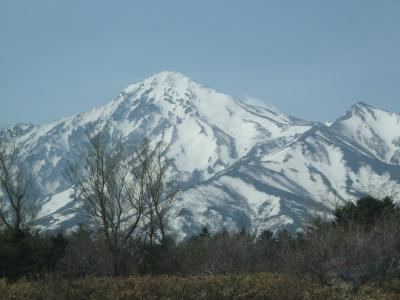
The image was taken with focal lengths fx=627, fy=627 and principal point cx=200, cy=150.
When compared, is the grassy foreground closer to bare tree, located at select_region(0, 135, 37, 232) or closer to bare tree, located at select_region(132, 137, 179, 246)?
bare tree, located at select_region(132, 137, 179, 246)

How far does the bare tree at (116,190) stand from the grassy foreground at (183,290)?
1773 centimetres

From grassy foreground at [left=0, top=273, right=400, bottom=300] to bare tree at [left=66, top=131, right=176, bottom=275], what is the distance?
17.7 m

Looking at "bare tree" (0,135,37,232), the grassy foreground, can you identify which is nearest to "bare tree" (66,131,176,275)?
"bare tree" (0,135,37,232)

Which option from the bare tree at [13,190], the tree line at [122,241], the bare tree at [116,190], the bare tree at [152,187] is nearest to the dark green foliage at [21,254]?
the tree line at [122,241]

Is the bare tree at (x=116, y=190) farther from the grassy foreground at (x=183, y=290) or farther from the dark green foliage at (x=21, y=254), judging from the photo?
the grassy foreground at (x=183, y=290)

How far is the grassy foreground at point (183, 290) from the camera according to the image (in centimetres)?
1311

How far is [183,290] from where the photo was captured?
13.5m

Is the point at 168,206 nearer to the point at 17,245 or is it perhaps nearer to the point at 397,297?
the point at 17,245

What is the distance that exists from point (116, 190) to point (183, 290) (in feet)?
84.7

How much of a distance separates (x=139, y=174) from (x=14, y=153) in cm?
1355

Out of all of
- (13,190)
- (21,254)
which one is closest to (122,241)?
(21,254)

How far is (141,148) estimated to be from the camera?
41.6 meters

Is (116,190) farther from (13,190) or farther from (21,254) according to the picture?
(13,190)

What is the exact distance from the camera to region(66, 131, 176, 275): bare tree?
34500 millimetres
